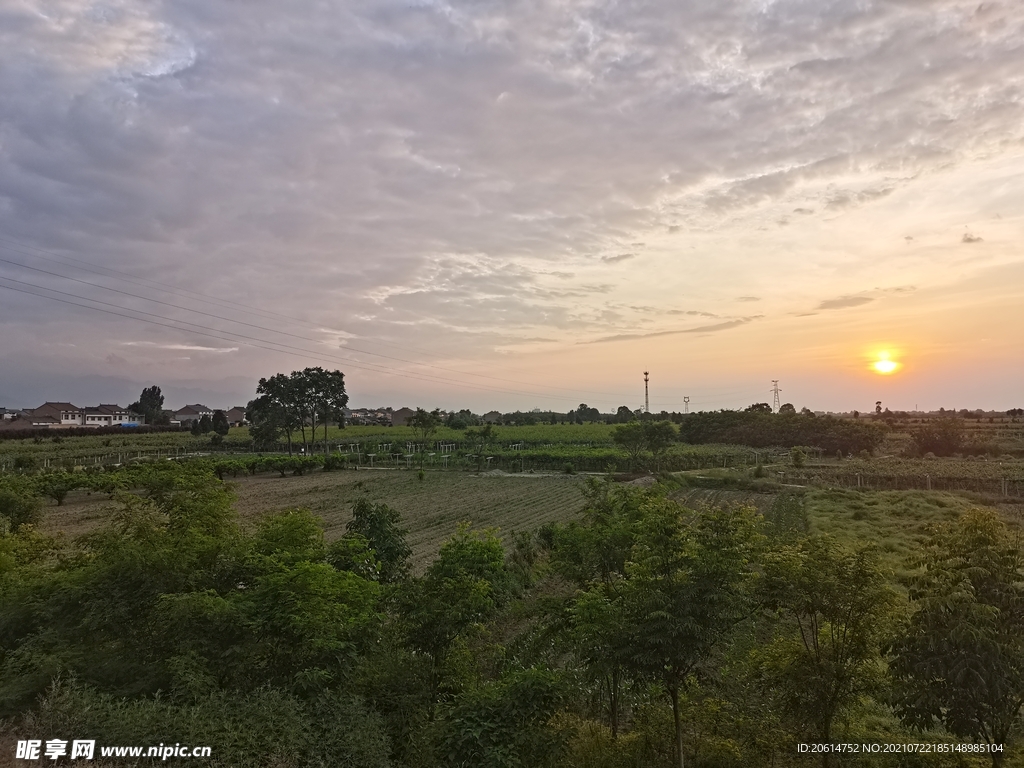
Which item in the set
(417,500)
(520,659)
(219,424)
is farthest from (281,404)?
(520,659)

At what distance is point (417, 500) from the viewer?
38.6 metres

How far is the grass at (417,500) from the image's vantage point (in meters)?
29.2

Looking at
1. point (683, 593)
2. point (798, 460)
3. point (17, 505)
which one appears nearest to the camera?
point (683, 593)

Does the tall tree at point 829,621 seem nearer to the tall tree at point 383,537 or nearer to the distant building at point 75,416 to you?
the tall tree at point 383,537

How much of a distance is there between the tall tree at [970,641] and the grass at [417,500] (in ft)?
54.5

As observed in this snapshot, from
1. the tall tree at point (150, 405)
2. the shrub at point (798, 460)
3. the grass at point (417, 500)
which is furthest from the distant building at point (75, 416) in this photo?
the shrub at point (798, 460)

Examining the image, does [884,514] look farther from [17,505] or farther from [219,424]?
[219,424]

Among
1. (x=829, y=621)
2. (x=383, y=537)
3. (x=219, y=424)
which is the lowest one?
(x=383, y=537)

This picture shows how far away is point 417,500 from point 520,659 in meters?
28.6

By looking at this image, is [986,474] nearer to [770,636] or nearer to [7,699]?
[770,636]

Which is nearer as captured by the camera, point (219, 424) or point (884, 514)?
point (884, 514)

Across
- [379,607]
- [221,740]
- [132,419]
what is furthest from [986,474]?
[132,419]

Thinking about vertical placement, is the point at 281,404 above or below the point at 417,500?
above

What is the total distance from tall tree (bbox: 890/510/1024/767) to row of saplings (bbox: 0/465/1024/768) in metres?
0.03
